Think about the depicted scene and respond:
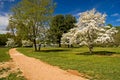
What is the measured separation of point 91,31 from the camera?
2973 centimetres

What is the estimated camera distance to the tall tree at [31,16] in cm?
4050

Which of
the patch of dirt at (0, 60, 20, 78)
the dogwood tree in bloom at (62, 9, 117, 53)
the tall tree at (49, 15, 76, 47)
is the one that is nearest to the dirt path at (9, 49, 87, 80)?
the patch of dirt at (0, 60, 20, 78)

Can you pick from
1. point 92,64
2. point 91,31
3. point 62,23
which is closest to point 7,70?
point 92,64

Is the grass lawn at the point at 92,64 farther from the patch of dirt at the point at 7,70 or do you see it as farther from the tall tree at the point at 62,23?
Result: the tall tree at the point at 62,23

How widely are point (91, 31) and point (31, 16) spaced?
50.6 feet

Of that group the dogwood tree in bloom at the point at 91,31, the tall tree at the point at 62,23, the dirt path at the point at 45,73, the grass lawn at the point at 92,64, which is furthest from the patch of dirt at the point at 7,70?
the tall tree at the point at 62,23

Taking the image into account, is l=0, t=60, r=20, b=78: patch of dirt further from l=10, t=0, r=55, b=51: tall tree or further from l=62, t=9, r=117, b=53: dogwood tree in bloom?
l=10, t=0, r=55, b=51: tall tree

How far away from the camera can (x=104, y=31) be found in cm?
3034

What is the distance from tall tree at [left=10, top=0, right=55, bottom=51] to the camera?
133 feet

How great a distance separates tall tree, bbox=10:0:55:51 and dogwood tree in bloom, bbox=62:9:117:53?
1153cm

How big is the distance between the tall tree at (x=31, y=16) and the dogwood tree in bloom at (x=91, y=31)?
454 inches

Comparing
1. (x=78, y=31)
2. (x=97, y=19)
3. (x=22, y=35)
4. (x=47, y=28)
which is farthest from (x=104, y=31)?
(x=22, y=35)

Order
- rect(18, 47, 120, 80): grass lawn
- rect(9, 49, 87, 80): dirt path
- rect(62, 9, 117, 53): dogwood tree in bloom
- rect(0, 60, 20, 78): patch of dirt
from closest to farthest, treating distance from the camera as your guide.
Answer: rect(9, 49, 87, 80): dirt path
rect(18, 47, 120, 80): grass lawn
rect(0, 60, 20, 78): patch of dirt
rect(62, 9, 117, 53): dogwood tree in bloom

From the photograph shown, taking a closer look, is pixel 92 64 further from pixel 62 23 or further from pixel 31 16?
pixel 62 23
